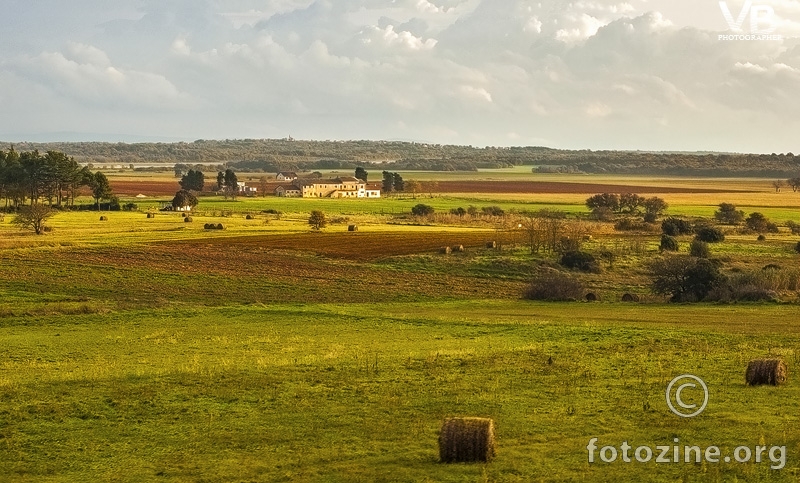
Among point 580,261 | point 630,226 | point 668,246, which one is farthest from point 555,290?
point 630,226

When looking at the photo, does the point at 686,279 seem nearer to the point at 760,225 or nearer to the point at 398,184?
the point at 760,225

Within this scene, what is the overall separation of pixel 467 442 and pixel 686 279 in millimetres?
34651

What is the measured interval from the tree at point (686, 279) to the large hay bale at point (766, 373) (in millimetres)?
24430

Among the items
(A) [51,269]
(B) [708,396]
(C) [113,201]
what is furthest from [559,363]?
(C) [113,201]

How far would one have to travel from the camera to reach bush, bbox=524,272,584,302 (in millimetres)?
45781

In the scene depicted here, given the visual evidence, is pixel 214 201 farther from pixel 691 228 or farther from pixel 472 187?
pixel 691 228

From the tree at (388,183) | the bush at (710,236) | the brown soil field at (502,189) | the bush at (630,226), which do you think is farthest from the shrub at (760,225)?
the tree at (388,183)

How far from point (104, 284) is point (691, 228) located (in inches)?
2347

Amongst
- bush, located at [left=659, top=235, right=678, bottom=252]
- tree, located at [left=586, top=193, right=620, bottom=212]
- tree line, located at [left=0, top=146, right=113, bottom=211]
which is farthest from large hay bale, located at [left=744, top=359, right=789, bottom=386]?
tree, located at [left=586, top=193, right=620, bottom=212]

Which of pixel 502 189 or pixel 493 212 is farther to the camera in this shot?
pixel 502 189

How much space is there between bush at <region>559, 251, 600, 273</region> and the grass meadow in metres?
0.92

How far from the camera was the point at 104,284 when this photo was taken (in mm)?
49594

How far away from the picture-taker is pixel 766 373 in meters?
21.3

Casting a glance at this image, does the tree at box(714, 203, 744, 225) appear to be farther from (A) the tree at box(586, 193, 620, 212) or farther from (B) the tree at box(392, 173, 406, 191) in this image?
(B) the tree at box(392, 173, 406, 191)
